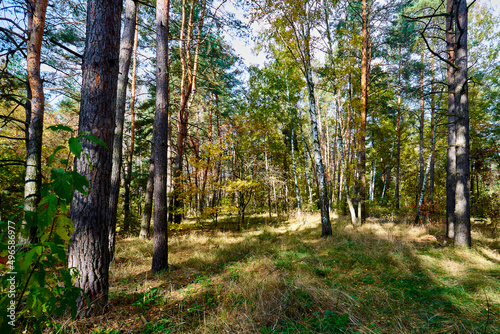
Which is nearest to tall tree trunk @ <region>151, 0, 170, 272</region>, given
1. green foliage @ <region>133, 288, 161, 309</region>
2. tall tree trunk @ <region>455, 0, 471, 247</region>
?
green foliage @ <region>133, 288, 161, 309</region>

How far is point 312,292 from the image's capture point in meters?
3.00

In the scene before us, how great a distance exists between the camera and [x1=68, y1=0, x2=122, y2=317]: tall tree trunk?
2543 mm

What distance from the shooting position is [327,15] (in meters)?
7.72

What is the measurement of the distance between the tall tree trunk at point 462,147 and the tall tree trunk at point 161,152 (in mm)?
7562

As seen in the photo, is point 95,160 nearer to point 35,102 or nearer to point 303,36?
point 35,102

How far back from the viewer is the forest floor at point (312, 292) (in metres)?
2.44

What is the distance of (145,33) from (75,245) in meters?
9.23

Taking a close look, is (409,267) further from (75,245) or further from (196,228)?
(196,228)

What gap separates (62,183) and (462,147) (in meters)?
8.07

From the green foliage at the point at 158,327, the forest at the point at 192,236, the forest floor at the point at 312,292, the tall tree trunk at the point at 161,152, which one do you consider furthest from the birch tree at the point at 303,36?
the green foliage at the point at 158,327

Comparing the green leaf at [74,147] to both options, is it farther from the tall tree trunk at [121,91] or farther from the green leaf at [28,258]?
the tall tree trunk at [121,91]

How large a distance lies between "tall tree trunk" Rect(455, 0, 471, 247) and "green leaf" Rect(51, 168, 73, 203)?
8.00 metres

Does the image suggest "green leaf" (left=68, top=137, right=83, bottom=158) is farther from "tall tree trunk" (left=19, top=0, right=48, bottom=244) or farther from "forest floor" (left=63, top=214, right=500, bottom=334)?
"tall tree trunk" (left=19, top=0, right=48, bottom=244)

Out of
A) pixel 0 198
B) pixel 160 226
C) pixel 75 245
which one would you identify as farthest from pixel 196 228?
pixel 75 245
